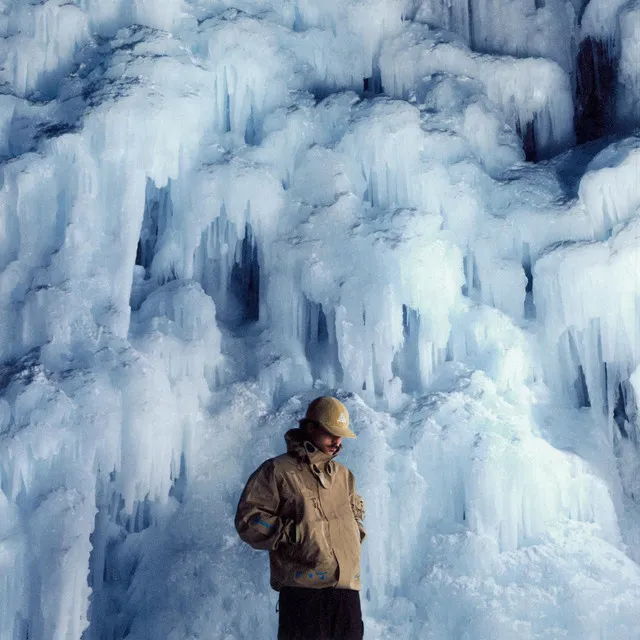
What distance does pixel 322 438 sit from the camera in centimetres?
405

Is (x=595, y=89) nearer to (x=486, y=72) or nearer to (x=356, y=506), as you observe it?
(x=486, y=72)

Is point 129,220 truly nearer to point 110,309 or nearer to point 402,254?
point 110,309

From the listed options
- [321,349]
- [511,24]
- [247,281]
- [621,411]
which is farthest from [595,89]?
[321,349]

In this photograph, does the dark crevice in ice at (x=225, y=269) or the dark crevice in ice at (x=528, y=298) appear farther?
the dark crevice in ice at (x=528, y=298)

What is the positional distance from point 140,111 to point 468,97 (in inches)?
152

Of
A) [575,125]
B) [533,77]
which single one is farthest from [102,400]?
[575,125]

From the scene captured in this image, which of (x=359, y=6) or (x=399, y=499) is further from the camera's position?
(x=359, y=6)

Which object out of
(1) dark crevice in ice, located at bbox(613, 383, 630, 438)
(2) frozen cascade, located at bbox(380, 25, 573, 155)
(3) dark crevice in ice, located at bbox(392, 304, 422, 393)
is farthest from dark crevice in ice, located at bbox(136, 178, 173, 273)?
(1) dark crevice in ice, located at bbox(613, 383, 630, 438)

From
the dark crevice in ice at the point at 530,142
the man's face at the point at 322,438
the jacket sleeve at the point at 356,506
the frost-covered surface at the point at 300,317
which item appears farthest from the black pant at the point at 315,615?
the dark crevice in ice at the point at 530,142

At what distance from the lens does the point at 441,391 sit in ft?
26.9

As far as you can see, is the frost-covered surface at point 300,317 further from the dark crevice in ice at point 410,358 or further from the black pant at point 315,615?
the black pant at point 315,615

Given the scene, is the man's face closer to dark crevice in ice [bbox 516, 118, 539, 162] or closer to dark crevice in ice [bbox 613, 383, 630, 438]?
dark crevice in ice [bbox 613, 383, 630, 438]

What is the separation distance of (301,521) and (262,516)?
171 millimetres

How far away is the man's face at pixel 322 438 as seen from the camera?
13.3 feet
